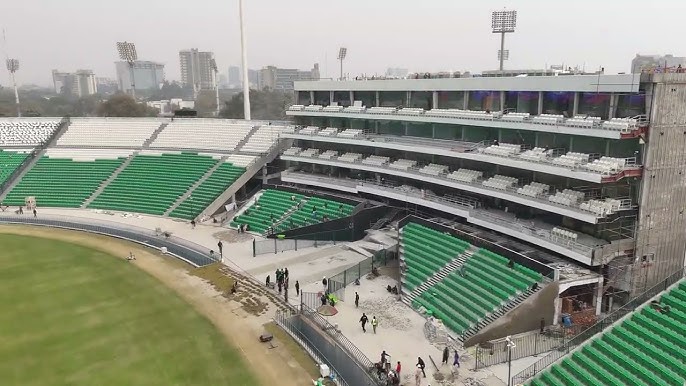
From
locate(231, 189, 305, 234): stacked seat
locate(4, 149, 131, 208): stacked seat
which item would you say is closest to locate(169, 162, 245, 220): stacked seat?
locate(231, 189, 305, 234): stacked seat

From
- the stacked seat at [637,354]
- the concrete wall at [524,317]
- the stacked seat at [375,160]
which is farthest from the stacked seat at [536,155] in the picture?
the stacked seat at [375,160]

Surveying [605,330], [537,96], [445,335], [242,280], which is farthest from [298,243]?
[605,330]

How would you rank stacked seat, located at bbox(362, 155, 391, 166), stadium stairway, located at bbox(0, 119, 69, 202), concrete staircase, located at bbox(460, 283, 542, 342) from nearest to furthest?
concrete staircase, located at bbox(460, 283, 542, 342)
stacked seat, located at bbox(362, 155, 391, 166)
stadium stairway, located at bbox(0, 119, 69, 202)

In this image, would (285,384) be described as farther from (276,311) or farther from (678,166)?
(678,166)

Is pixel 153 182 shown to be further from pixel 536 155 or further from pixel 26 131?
pixel 536 155

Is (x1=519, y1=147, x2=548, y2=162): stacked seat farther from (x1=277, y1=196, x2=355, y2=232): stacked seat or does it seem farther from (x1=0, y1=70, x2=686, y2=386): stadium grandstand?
(x1=277, y1=196, x2=355, y2=232): stacked seat

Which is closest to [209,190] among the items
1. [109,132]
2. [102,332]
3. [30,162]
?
[109,132]

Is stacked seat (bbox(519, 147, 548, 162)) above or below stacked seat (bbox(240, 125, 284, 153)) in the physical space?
above
